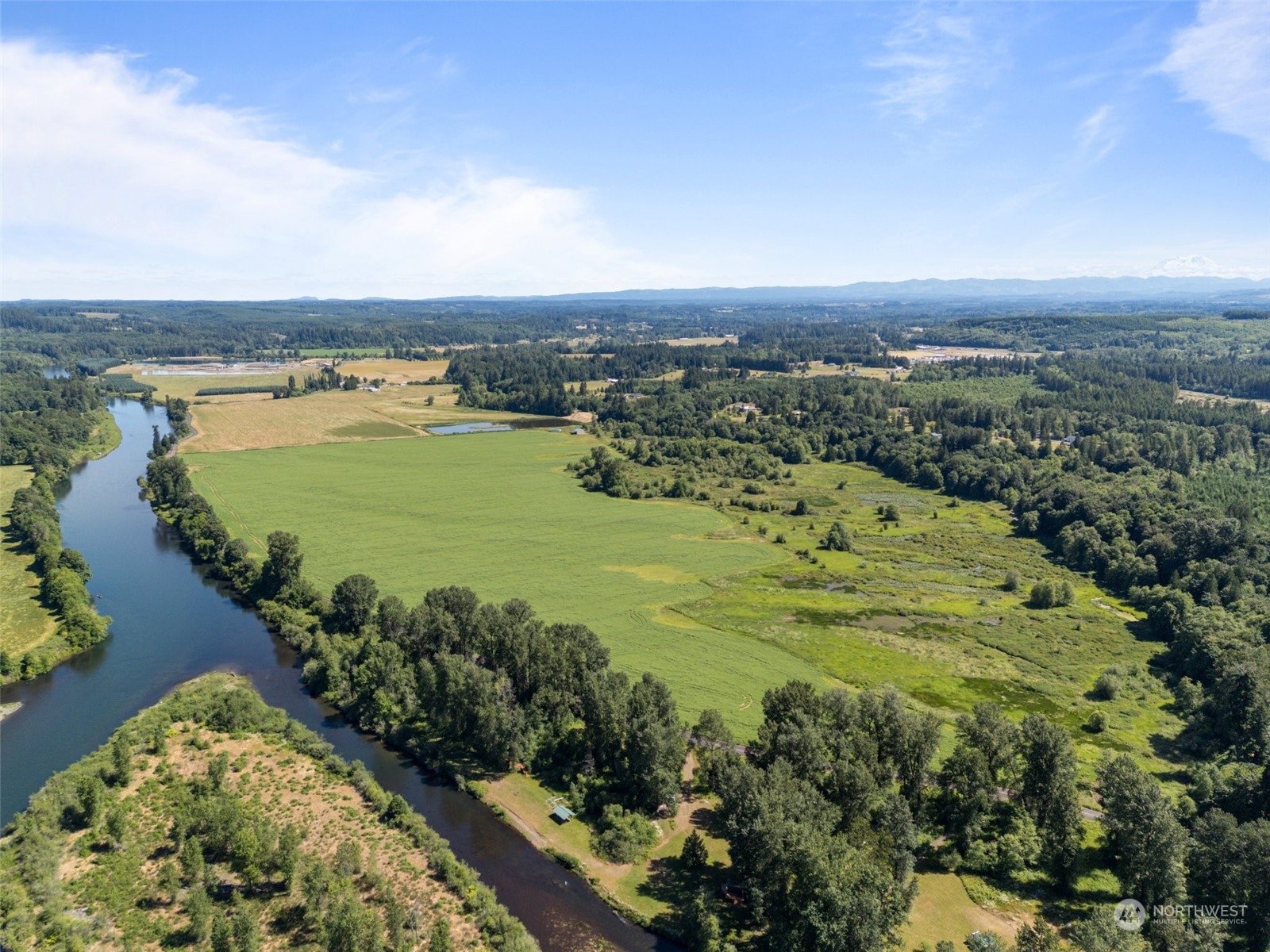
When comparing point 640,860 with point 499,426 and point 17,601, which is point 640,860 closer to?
point 17,601

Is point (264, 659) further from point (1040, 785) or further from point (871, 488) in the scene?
point (871, 488)

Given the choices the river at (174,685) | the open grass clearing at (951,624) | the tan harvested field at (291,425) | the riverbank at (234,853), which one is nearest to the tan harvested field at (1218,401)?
the open grass clearing at (951,624)

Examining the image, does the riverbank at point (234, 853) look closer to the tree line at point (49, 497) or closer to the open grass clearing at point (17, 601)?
the tree line at point (49, 497)

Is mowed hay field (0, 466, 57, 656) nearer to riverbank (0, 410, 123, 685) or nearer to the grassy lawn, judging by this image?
riverbank (0, 410, 123, 685)

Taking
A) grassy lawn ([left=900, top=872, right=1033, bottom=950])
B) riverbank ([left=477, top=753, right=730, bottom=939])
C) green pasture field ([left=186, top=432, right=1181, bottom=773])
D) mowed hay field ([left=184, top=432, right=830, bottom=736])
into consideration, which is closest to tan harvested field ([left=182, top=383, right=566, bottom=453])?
mowed hay field ([left=184, top=432, right=830, bottom=736])

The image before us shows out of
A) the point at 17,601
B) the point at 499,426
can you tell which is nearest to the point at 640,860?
the point at 17,601
